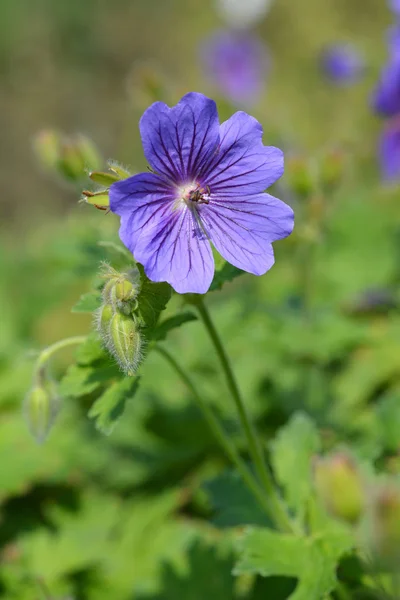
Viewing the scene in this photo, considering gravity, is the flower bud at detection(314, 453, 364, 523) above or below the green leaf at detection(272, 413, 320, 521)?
below

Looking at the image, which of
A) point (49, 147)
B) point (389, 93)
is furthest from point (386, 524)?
point (389, 93)

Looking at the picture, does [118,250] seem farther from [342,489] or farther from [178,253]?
[342,489]

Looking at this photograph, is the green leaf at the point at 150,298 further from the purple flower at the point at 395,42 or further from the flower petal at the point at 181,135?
the purple flower at the point at 395,42

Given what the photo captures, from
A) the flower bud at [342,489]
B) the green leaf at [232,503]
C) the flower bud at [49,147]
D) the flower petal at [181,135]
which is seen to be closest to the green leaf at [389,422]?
the green leaf at [232,503]

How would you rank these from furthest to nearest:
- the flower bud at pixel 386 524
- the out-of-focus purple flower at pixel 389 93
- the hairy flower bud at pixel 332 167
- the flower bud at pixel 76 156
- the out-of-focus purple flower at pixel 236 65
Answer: the out-of-focus purple flower at pixel 236 65
the out-of-focus purple flower at pixel 389 93
the hairy flower bud at pixel 332 167
the flower bud at pixel 76 156
the flower bud at pixel 386 524

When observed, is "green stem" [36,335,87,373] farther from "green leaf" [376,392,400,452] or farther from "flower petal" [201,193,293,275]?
"green leaf" [376,392,400,452]

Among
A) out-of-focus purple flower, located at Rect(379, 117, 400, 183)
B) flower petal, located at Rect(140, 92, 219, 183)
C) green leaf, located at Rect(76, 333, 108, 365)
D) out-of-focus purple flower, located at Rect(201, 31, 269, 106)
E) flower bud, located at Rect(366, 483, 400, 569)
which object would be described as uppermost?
out-of-focus purple flower, located at Rect(201, 31, 269, 106)

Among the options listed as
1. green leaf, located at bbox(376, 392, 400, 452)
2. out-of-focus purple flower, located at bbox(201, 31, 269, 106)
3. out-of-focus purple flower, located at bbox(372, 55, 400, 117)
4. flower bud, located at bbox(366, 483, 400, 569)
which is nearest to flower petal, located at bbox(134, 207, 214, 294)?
flower bud, located at bbox(366, 483, 400, 569)
